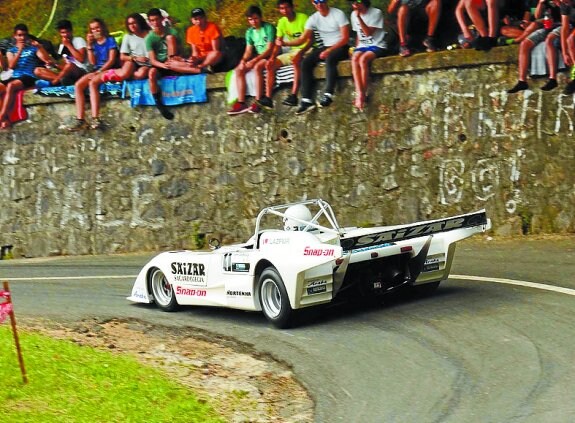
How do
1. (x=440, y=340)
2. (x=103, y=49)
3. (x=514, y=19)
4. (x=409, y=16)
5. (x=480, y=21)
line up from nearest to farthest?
(x=440, y=340) → (x=480, y=21) → (x=514, y=19) → (x=409, y=16) → (x=103, y=49)

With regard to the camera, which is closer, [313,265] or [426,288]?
[313,265]

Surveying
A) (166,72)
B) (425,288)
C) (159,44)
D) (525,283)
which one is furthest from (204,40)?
(525,283)

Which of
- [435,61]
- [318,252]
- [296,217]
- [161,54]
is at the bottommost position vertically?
[318,252]

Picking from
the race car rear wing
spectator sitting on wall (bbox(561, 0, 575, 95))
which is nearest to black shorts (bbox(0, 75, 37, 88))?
spectator sitting on wall (bbox(561, 0, 575, 95))

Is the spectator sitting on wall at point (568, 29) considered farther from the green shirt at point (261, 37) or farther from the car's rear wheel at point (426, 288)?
the green shirt at point (261, 37)

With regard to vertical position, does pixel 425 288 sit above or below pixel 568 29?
below

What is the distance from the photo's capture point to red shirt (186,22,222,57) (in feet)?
59.2

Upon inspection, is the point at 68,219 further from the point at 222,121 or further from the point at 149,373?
the point at 149,373

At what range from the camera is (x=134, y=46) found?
19.0 m

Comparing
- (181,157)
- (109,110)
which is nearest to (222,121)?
(181,157)

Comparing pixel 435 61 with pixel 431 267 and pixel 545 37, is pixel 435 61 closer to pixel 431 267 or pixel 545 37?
pixel 545 37

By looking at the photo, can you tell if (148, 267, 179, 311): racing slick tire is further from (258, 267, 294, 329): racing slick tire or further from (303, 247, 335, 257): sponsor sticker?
(303, 247, 335, 257): sponsor sticker

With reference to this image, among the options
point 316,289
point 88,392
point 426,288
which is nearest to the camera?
point 88,392

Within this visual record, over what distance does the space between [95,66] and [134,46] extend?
3.91 feet
